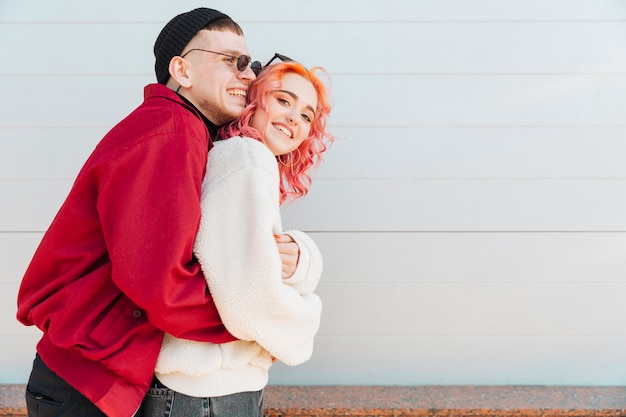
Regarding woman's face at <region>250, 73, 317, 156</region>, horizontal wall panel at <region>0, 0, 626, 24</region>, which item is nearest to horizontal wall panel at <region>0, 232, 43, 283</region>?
horizontal wall panel at <region>0, 0, 626, 24</region>

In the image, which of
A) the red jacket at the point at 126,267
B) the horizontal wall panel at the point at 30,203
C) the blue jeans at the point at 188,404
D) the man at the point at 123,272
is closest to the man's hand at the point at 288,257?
the man at the point at 123,272

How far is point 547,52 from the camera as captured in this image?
2.62 m

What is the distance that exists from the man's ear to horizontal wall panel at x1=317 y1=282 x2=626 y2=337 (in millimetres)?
1419

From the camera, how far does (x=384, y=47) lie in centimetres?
260

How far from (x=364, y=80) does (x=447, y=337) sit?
1.33 m

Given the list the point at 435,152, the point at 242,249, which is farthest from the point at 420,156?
the point at 242,249

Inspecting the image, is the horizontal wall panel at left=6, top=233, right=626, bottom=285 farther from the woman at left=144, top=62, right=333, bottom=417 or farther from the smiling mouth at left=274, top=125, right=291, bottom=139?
the woman at left=144, top=62, right=333, bottom=417

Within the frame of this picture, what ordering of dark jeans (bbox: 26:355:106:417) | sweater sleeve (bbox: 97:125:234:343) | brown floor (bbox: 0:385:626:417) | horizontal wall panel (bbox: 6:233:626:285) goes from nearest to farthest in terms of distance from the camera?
sweater sleeve (bbox: 97:125:234:343) < dark jeans (bbox: 26:355:106:417) < brown floor (bbox: 0:385:626:417) < horizontal wall panel (bbox: 6:233:626:285)

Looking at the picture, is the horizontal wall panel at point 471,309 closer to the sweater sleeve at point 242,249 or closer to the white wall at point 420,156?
the white wall at point 420,156

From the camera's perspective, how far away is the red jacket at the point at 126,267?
1231mm

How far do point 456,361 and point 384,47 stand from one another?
159 cm

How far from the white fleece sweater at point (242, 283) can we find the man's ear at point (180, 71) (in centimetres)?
29

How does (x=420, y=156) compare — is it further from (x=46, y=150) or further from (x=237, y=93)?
(x=46, y=150)

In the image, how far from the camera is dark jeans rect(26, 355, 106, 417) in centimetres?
137
